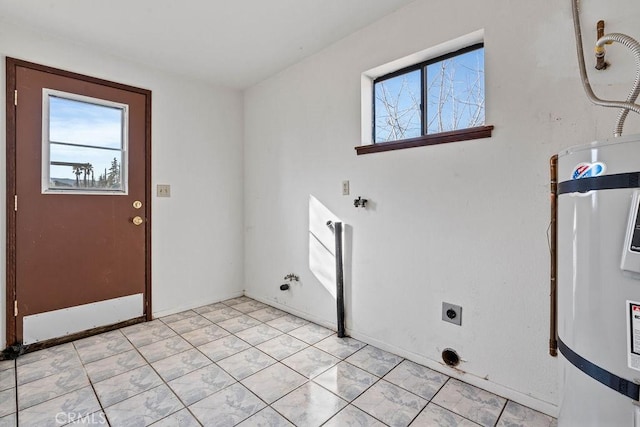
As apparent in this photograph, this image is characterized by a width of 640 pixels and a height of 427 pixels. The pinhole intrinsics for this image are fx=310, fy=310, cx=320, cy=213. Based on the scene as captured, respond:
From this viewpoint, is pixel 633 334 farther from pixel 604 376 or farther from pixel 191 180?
pixel 191 180

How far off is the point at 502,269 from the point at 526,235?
0.73 feet

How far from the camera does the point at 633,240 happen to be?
807mm

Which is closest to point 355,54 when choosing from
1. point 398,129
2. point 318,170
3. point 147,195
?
point 398,129

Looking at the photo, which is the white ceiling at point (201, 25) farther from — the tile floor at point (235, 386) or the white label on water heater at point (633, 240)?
the tile floor at point (235, 386)

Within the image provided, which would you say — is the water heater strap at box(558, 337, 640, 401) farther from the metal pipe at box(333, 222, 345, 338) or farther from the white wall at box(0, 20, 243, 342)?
the white wall at box(0, 20, 243, 342)

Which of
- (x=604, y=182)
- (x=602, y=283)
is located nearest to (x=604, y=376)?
(x=602, y=283)

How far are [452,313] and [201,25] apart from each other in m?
2.59

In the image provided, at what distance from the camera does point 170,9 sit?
2041 mm

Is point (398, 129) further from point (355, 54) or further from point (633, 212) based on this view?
point (633, 212)

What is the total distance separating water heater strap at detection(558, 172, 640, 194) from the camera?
0.82m

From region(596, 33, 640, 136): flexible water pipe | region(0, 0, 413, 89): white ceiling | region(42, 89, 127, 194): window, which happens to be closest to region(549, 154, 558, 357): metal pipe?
region(596, 33, 640, 136): flexible water pipe

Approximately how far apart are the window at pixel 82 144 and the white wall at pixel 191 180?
0.86 ft

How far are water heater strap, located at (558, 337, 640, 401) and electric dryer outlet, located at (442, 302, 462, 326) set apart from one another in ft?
2.73

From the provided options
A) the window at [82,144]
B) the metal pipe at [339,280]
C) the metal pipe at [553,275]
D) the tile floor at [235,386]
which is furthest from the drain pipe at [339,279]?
the window at [82,144]
